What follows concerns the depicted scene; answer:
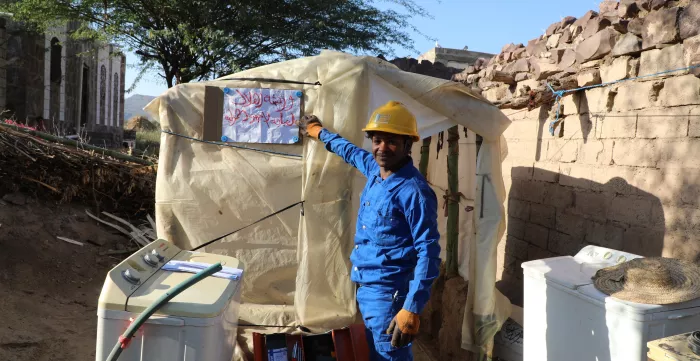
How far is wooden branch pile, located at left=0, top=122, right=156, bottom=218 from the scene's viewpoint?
5.80m

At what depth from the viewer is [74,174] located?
6188mm

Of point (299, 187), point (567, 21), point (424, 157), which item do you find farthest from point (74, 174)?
point (567, 21)

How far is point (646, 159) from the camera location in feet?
12.5

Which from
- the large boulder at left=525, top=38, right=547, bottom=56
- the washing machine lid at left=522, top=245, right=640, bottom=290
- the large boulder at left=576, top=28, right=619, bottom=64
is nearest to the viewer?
the washing machine lid at left=522, top=245, right=640, bottom=290

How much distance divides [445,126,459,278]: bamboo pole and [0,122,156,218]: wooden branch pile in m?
3.99

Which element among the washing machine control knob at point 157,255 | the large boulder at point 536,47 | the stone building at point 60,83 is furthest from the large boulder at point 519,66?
the stone building at point 60,83

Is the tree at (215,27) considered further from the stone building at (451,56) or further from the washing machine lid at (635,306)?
the washing machine lid at (635,306)

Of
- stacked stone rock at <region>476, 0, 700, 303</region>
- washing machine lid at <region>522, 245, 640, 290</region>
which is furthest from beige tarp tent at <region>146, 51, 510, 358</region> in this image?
stacked stone rock at <region>476, 0, 700, 303</region>

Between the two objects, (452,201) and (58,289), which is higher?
(452,201)

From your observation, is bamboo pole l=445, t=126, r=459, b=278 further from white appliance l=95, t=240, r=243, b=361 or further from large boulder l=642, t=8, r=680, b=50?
white appliance l=95, t=240, r=243, b=361

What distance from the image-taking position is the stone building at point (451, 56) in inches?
503

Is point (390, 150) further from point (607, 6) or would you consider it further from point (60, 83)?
point (60, 83)

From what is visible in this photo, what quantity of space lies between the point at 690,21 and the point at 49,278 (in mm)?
5807

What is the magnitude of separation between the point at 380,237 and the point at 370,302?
1.18 feet
